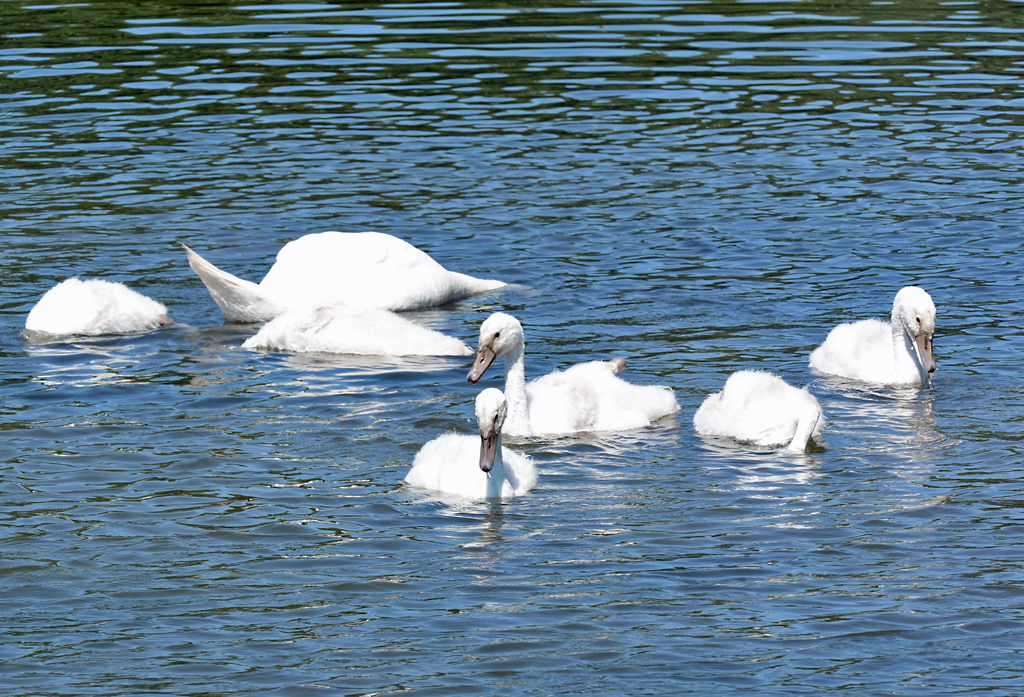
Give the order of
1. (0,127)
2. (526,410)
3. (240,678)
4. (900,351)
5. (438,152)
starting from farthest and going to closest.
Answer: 1. (0,127)
2. (438,152)
3. (900,351)
4. (526,410)
5. (240,678)

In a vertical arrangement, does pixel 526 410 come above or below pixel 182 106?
below

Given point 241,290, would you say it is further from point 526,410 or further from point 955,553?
point 955,553

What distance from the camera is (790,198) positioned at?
54.4ft

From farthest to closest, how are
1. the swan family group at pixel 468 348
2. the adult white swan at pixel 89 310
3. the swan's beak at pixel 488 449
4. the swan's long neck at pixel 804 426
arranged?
the adult white swan at pixel 89 310
the swan's long neck at pixel 804 426
the swan family group at pixel 468 348
the swan's beak at pixel 488 449

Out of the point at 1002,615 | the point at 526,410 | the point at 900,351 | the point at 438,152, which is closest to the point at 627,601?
the point at 1002,615

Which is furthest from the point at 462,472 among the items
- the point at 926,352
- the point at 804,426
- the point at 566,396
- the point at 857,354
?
the point at 926,352

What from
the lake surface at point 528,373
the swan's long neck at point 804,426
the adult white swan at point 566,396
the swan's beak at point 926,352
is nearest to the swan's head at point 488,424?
the lake surface at point 528,373

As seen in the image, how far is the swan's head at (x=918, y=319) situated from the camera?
1122cm

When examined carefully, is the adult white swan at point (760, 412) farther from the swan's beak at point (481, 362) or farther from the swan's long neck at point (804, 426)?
the swan's beak at point (481, 362)

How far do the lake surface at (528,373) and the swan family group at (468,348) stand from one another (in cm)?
18

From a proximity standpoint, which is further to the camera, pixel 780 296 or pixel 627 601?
pixel 780 296

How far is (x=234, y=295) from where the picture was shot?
13125 mm

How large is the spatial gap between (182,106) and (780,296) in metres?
10.5

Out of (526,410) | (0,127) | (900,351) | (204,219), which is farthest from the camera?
(0,127)
